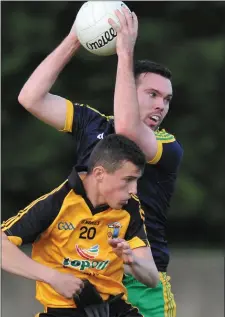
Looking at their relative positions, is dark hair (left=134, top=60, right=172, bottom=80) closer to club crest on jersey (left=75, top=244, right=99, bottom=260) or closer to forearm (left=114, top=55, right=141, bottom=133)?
forearm (left=114, top=55, right=141, bottom=133)

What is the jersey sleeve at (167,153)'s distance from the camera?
530cm

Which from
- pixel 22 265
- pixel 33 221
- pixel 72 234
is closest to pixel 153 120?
pixel 72 234

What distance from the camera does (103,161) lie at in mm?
4715

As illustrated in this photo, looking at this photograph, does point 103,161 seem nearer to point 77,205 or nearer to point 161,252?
point 77,205

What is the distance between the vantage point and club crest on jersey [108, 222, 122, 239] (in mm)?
4777

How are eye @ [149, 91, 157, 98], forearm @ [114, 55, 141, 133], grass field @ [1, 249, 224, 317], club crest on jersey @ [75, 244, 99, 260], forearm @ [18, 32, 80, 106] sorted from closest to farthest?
1. club crest on jersey @ [75, 244, 99, 260]
2. forearm @ [114, 55, 141, 133]
3. forearm @ [18, 32, 80, 106]
4. eye @ [149, 91, 157, 98]
5. grass field @ [1, 249, 224, 317]

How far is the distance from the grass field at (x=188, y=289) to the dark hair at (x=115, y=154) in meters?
4.44

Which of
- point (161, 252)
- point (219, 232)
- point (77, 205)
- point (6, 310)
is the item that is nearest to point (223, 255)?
point (219, 232)

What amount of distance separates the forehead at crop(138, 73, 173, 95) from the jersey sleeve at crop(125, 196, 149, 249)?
2.66 feet

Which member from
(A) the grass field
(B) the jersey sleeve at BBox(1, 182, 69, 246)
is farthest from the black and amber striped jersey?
(A) the grass field

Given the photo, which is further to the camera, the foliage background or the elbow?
the foliage background

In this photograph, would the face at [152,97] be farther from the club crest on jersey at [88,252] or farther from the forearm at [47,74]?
the club crest on jersey at [88,252]

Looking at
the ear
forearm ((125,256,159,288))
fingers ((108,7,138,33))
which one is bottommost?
forearm ((125,256,159,288))

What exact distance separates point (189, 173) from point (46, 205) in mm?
10105
